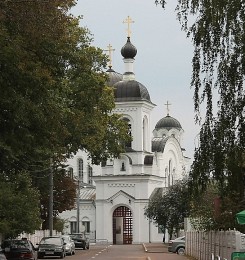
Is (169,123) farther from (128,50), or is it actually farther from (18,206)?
(18,206)

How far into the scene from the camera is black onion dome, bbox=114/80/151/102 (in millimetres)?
104062

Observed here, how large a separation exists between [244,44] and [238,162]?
2864 mm

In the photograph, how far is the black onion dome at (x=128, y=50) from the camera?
103625 millimetres

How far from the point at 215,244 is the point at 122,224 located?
6891 cm

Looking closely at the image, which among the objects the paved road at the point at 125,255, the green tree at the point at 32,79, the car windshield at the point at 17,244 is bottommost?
the paved road at the point at 125,255

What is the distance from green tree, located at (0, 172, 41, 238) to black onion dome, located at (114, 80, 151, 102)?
51428 millimetres

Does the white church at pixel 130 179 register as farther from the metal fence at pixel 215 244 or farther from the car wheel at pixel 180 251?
the metal fence at pixel 215 244

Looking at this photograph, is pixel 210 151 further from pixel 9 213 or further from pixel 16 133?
pixel 9 213

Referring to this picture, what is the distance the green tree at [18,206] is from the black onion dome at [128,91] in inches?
2025

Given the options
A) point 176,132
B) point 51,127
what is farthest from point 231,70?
point 176,132

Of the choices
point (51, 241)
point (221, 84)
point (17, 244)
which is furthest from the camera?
point (51, 241)

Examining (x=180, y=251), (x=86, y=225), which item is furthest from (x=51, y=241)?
(x=86, y=225)

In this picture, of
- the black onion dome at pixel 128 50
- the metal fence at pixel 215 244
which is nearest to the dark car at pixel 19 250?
the metal fence at pixel 215 244

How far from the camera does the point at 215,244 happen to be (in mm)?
35562
